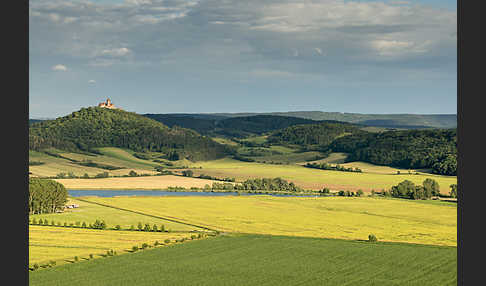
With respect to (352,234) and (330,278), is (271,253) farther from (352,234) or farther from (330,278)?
(352,234)

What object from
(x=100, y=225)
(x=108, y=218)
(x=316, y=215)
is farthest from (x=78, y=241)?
(x=316, y=215)

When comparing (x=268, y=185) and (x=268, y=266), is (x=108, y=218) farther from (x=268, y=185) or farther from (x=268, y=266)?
(x=268, y=185)

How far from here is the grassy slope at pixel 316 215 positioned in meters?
92.3

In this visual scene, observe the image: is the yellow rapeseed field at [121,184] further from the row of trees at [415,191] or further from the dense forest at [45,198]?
the row of trees at [415,191]

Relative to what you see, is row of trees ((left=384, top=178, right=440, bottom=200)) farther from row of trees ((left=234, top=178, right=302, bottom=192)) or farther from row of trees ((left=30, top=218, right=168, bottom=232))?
row of trees ((left=30, top=218, right=168, bottom=232))

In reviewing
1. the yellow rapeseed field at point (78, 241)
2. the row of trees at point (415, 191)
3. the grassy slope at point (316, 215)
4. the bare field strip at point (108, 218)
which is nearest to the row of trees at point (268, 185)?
the row of trees at point (415, 191)

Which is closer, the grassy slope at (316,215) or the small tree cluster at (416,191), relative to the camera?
the grassy slope at (316,215)

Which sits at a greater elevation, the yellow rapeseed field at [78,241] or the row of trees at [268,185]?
the yellow rapeseed field at [78,241]

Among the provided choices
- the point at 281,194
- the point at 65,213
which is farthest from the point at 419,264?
the point at 281,194

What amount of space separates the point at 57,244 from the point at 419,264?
4487cm

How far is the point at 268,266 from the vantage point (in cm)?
6241

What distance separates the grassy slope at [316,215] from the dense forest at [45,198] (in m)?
14.8

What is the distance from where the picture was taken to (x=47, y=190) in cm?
11475

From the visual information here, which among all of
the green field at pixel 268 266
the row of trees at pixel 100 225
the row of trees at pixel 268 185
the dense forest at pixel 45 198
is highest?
the dense forest at pixel 45 198
